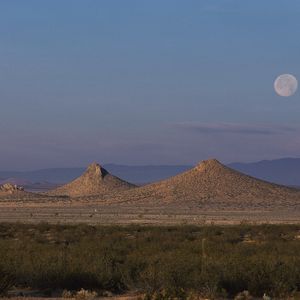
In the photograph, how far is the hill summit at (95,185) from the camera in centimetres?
12339

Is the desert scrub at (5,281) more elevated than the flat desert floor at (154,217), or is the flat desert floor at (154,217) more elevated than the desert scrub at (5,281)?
the desert scrub at (5,281)

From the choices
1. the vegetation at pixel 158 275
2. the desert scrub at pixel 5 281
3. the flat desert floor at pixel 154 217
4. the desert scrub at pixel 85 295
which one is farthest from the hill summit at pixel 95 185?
the desert scrub at pixel 85 295

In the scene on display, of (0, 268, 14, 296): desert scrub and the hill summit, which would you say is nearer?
(0, 268, 14, 296): desert scrub

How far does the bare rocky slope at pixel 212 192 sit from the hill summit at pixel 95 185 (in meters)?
12.8

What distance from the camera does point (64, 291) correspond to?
16.9 m

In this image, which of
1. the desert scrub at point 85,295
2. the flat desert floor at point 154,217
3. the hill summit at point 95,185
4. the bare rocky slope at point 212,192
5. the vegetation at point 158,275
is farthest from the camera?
the hill summit at point 95,185

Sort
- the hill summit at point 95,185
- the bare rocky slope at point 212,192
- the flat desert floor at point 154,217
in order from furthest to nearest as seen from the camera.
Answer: the hill summit at point 95,185 < the bare rocky slope at point 212,192 < the flat desert floor at point 154,217

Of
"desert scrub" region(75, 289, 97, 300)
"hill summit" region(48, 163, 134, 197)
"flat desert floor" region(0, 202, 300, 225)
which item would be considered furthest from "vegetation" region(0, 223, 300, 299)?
"hill summit" region(48, 163, 134, 197)

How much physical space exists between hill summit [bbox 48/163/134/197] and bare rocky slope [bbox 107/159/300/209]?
12802mm

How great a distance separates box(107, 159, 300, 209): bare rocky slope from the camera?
320 ft

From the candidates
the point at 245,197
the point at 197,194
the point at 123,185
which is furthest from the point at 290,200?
the point at 123,185

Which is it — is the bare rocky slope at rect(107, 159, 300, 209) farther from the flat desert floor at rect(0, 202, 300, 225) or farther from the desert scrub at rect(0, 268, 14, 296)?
the desert scrub at rect(0, 268, 14, 296)

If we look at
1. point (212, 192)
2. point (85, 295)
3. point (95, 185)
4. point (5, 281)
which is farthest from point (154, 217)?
point (95, 185)

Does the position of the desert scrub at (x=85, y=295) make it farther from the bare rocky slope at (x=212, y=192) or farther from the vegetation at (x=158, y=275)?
the bare rocky slope at (x=212, y=192)
